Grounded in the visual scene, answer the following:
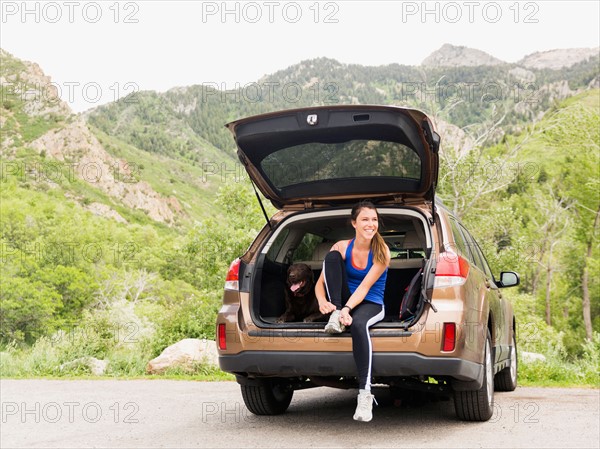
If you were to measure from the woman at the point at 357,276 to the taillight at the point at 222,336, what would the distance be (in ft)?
2.61

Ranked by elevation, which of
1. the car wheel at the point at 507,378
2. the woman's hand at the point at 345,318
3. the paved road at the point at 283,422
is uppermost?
the woman's hand at the point at 345,318

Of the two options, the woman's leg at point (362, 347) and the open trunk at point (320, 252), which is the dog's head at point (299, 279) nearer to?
the open trunk at point (320, 252)

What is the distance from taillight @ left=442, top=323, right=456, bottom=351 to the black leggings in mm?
526

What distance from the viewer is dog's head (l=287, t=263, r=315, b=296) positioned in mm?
6047

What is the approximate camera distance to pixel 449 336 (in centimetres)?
481

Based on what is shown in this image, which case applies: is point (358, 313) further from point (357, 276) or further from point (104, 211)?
point (104, 211)

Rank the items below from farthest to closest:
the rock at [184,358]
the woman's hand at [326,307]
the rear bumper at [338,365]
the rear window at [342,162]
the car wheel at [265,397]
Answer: the rock at [184,358] < the car wheel at [265,397] < the rear window at [342,162] < the woman's hand at [326,307] < the rear bumper at [338,365]

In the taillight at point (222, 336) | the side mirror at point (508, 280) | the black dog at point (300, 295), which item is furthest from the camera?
the side mirror at point (508, 280)

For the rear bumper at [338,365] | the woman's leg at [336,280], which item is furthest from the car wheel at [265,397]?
the woman's leg at [336,280]

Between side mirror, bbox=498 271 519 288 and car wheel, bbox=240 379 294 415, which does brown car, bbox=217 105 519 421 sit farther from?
side mirror, bbox=498 271 519 288

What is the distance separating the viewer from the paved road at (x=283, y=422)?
4.80m

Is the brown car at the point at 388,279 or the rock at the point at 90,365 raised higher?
the brown car at the point at 388,279

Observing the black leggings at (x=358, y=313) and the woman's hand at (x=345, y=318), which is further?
the woman's hand at (x=345, y=318)

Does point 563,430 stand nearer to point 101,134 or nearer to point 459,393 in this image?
point 459,393
